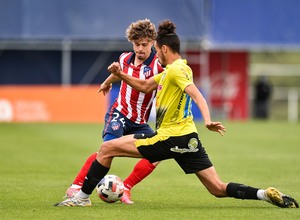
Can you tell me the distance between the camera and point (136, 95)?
11.2 meters

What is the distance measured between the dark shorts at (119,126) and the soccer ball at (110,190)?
0.70 metres

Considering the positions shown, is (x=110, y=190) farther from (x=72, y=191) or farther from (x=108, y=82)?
(x=108, y=82)

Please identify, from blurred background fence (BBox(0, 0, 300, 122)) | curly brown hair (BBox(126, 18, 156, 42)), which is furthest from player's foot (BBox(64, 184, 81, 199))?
blurred background fence (BBox(0, 0, 300, 122))

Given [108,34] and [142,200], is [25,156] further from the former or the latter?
[108,34]

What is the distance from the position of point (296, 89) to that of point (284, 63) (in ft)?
21.8

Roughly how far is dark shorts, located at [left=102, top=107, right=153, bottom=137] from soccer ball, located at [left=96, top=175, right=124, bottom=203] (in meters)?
0.70

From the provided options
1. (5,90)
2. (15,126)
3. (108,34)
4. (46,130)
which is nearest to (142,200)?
(46,130)

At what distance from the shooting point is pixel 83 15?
1353 inches

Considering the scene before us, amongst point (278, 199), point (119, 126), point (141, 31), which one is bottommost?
point (278, 199)

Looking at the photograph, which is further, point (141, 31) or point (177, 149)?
point (141, 31)

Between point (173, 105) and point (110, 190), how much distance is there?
143 centimetres

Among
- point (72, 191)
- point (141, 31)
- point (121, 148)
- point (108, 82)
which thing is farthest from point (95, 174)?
point (141, 31)

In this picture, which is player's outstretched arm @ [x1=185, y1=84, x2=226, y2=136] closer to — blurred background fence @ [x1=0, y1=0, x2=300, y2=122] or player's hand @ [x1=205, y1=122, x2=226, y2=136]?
player's hand @ [x1=205, y1=122, x2=226, y2=136]

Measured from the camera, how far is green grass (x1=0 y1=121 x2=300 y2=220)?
383 inches
